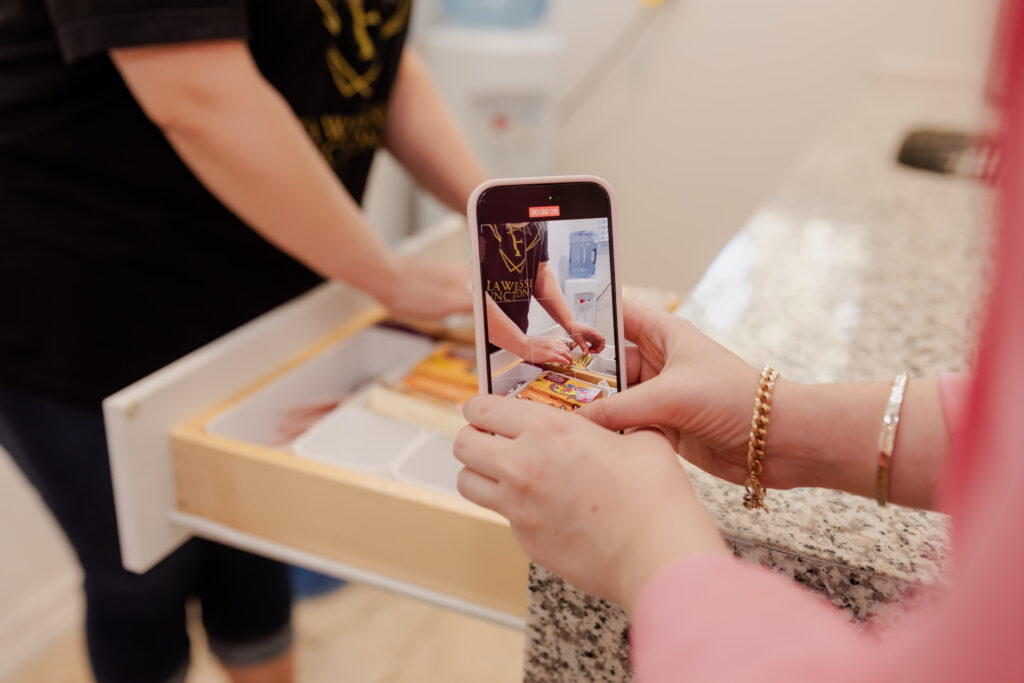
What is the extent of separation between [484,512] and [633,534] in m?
0.25

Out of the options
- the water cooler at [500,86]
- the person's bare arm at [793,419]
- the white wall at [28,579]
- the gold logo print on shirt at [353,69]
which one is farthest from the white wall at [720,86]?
the person's bare arm at [793,419]

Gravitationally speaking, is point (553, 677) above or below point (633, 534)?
below

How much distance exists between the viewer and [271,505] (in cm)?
65

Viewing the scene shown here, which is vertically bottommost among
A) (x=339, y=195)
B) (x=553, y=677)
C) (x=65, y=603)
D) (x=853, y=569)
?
(x=65, y=603)

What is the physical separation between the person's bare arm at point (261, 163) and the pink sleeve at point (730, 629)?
1.80ft

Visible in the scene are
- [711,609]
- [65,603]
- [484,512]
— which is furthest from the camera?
[65,603]

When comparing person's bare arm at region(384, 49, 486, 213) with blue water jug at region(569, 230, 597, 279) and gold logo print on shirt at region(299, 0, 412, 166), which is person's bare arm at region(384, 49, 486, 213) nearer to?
gold logo print on shirt at region(299, 0, 412, 166)

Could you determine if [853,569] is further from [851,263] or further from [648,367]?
[851,263]

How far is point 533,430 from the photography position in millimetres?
376

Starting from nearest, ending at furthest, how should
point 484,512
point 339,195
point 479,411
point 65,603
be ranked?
point 479,411 < point 484,512 < point 339,195 < point 65,603

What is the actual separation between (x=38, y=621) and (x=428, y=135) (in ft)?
3.58


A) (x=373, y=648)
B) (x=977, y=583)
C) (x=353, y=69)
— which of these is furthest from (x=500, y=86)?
(x=977, y=583)

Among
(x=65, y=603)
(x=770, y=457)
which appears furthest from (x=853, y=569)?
(x=65, y=603)

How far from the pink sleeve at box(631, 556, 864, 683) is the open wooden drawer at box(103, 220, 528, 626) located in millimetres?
259
